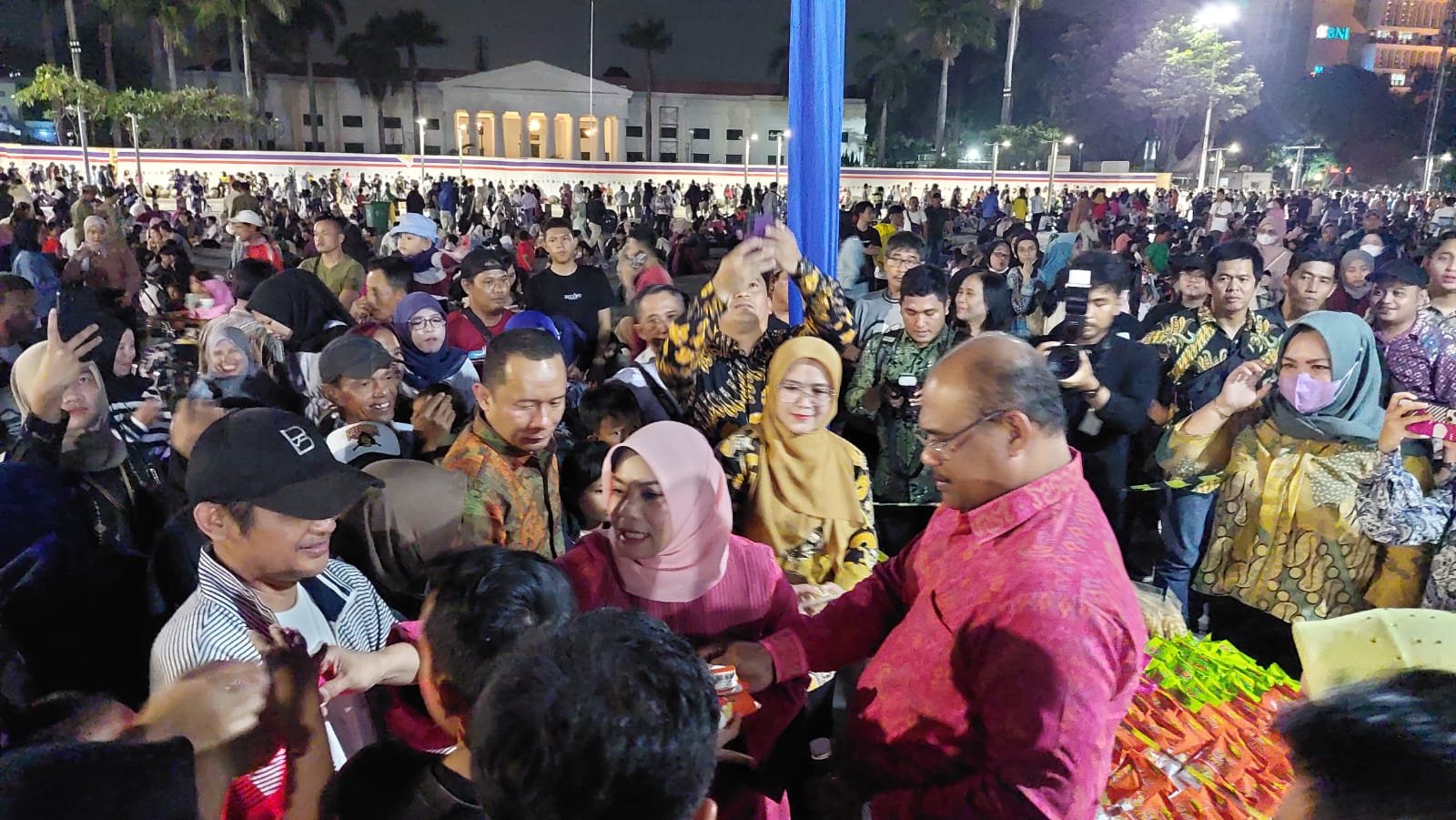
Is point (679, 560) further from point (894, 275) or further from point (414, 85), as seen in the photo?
point (414, 85)

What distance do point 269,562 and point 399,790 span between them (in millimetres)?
774

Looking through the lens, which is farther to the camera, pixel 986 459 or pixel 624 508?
pixel 624 508

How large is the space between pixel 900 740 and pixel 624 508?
823 mm

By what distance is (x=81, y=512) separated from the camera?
246 cm

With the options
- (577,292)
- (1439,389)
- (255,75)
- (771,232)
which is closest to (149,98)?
(255,75)

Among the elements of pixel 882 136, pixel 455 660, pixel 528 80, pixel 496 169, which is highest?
pixel 528 80

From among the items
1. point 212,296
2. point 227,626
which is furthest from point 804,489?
point 212,296

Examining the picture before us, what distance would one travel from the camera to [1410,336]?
4.13 meters

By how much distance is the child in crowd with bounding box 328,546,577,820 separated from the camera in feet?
4.12

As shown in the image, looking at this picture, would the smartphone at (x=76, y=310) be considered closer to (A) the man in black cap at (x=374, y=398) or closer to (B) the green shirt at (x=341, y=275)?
(A) the man in black cap at (x=374, y=398)

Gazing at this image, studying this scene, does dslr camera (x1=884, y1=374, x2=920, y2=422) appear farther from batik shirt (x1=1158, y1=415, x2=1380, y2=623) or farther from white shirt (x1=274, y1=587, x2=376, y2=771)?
white shirt (x1=274, y1=587, x2=376, y2=771)

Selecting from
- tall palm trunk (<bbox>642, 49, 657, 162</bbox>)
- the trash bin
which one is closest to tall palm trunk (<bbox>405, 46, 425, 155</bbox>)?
tall palm trunk (<bbox>642, 49, 657, 162</bbox>)

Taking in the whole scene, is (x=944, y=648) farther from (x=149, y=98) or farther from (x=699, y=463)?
(x=149, y=98)

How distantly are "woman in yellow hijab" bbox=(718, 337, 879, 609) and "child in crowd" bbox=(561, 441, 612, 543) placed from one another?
0.46m
